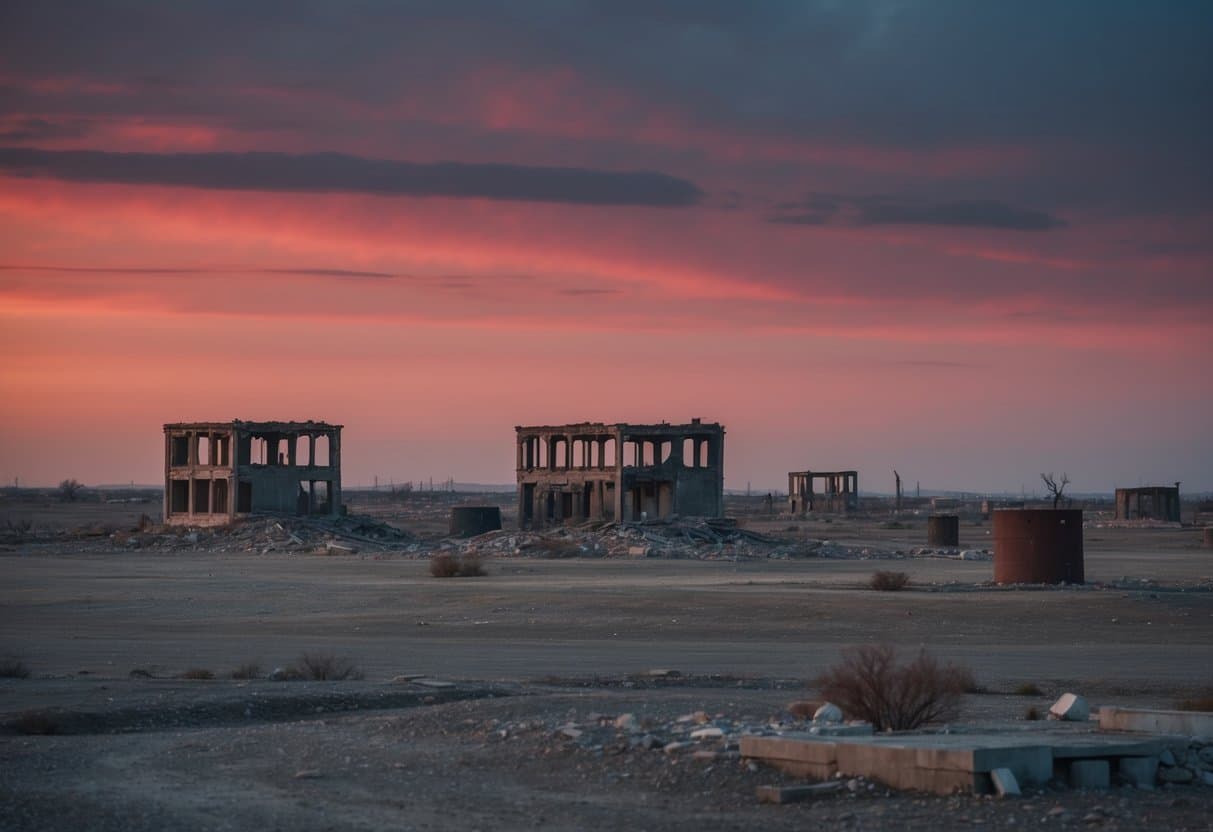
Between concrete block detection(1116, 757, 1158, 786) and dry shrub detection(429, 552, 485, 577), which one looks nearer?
concrete block detection(1116, 757, 1158, 786)

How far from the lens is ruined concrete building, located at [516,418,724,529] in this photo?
74.7 m

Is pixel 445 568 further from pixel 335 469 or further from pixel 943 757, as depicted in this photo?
pixel 943 757

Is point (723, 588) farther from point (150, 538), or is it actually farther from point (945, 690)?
point (150, 538)

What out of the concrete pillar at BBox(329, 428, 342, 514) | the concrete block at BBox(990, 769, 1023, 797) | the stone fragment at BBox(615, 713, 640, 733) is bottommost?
the concrete block at BBox(990, 769, 1023, 797)

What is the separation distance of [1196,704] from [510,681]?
816 cm

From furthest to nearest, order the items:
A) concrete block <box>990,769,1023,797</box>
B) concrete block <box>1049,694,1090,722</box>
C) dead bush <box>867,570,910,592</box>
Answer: dead bush <box>867,570,910,592</box>
concrete block <box>1049,694,1090,722</box>
concrete block <box>990,769,1023,797</box>

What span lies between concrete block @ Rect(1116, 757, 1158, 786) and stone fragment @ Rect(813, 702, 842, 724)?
3.02 m

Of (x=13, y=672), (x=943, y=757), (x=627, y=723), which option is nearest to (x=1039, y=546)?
(x=13, y=672)

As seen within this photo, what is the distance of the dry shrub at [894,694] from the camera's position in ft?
53.4

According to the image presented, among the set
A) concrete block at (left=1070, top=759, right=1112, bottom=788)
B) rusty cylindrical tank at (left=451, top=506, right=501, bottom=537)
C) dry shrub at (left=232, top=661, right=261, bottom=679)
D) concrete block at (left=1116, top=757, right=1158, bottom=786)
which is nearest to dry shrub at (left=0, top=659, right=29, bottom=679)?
dry shrub at (left=232, top=661, right=261, bottom=679)

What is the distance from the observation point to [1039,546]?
40562 millimetres

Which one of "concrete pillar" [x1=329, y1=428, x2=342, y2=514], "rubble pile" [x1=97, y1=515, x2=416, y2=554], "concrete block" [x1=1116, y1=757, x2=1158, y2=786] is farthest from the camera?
"concrete pillar" [x1=329, y1=428, x2=342, y2=514]

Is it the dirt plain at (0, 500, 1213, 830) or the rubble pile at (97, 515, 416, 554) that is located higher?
the rubble pile at (97, 515, 416, 554)

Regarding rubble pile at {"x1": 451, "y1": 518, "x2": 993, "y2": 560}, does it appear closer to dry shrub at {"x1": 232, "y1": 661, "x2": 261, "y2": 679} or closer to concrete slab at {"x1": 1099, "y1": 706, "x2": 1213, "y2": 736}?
dry shrub at {"x1": 232, "y1": 661, "x2": 261, "y2": 679}
